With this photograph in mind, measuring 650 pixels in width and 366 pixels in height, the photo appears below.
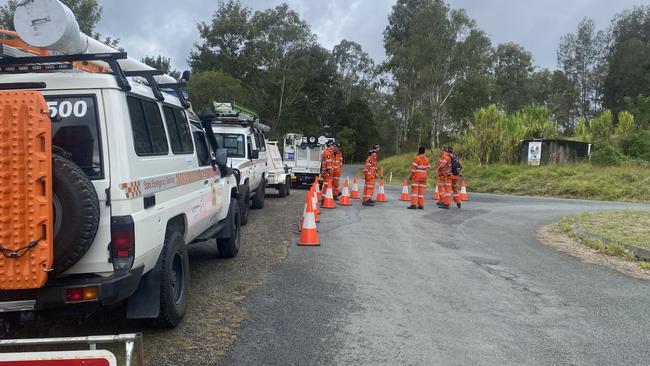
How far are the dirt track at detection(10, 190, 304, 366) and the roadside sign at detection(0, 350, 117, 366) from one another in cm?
143

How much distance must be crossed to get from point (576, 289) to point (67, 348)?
592 cm

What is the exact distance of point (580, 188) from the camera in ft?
75.8

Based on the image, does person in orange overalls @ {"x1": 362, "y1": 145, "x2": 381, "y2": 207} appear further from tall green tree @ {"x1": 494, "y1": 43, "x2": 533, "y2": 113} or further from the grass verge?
tall green tree @ {"x1": 494, "y1": 43, "x2": 533, "y2": 113}

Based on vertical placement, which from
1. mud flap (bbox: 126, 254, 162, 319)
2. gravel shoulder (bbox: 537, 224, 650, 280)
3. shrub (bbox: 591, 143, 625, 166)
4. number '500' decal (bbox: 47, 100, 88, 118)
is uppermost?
number '500' decal (bbox: 47, 100, 88, 118)

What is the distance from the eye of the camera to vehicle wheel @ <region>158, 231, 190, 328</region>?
466cm

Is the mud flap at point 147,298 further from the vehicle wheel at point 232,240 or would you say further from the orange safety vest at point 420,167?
the orange safety vest at point 420,167

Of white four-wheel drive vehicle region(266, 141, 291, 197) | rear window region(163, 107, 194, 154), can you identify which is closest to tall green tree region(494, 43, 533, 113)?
white four-wheel drive vehicle region(266, 141, 291, 197)

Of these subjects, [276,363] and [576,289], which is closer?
[276,363]

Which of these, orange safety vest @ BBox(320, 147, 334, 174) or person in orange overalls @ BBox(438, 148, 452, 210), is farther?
orange safety vest @ BBox(320, 147, 334, 174)

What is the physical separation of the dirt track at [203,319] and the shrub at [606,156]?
2306cm

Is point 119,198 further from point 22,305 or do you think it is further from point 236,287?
point 236,287

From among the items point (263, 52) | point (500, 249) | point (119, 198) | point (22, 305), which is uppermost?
point (263, 52)

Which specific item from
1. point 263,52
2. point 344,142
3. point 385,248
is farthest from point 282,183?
point 344,142

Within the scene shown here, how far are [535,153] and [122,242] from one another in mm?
27249
